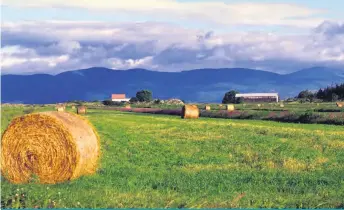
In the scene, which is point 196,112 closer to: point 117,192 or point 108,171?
point 108,171

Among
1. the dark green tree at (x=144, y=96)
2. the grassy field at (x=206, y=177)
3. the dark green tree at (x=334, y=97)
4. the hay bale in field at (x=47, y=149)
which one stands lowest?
the grassy field at (x=206, y=177)

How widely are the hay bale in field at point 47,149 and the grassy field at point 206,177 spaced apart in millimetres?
477

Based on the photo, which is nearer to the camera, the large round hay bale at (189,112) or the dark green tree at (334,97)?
the large round hay bale at (189,112)

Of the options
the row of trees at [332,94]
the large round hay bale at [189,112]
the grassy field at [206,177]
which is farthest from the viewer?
the row of trees at [332,94]

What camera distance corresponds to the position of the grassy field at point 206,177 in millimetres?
13617

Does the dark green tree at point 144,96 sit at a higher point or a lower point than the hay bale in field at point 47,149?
higher

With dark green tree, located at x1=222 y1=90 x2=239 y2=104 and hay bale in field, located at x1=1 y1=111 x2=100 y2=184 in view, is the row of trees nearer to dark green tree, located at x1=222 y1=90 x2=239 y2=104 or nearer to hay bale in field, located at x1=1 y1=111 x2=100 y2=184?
dark green tree, located at x1=222 y1=90 x2=239 y2=104

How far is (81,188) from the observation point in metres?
15.9

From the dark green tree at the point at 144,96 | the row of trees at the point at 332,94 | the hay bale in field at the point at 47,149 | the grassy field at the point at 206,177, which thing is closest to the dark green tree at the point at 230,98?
the dark green tree at the point at 144,96

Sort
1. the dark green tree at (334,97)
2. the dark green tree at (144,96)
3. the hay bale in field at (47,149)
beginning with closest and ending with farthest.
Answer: the hay bale in field at (47,149) < the dark green tree at (334,97) < the dark green tree at (144,96)

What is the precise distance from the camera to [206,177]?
17516 millimetres

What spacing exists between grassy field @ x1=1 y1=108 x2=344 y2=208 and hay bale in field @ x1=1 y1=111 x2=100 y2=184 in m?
0.48

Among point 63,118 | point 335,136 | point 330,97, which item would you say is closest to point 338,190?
point 63,118

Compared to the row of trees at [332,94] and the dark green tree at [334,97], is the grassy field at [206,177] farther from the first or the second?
the row of trees at [332,94]
